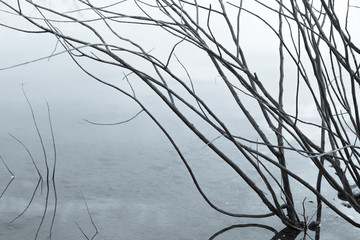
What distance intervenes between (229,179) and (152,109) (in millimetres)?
763

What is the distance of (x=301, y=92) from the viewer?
3.17 metres

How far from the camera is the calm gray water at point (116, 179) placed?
1.77m

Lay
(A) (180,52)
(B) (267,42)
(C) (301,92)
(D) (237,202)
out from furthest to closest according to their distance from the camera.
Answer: (B) (267,42), (A) (180,52), (C) (301,92), (D) (237,202)

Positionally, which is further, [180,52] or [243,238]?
[180,52]

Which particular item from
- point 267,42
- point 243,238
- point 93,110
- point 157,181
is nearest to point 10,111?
point 93,110

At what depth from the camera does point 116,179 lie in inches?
81.4

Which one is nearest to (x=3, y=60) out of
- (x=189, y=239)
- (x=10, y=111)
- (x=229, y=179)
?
(x=10, y=111)

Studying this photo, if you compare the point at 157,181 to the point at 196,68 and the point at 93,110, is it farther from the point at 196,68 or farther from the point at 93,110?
the point at 196,68

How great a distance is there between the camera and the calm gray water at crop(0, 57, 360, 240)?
5.80 feet

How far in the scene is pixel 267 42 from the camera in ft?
12.9

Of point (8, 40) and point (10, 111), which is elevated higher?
point (8, 40)

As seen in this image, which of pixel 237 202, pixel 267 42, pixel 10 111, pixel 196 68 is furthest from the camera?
pixel 267 42

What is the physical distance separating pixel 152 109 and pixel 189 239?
3.69 feet

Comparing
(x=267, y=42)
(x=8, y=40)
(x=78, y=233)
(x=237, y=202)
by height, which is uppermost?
(x=267, y=42)
